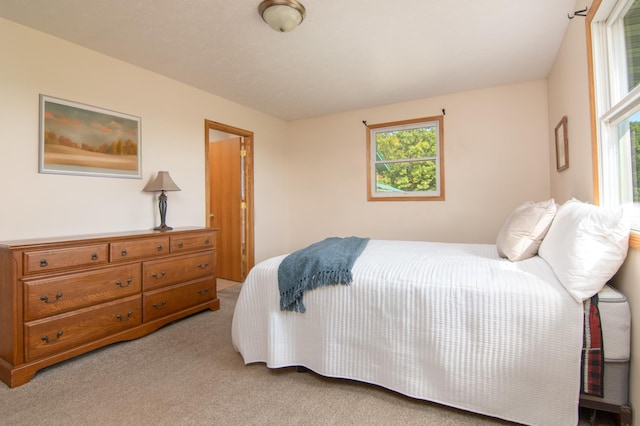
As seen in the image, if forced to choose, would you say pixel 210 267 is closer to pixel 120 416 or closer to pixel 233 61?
pixel 120 416

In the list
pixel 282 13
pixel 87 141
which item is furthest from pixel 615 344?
pixel 87 141

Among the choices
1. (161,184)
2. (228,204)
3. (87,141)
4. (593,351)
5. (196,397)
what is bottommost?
(196,397)

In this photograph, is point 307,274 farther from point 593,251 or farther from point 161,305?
point 161,305

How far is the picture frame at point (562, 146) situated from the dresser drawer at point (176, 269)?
332 cm

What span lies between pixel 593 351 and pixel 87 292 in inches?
115

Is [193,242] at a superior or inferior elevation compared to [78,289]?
superior

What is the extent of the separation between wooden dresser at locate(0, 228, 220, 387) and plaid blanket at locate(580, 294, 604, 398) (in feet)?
9.27

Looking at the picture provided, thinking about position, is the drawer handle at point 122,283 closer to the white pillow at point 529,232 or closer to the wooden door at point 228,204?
the wooden door at point 228,204

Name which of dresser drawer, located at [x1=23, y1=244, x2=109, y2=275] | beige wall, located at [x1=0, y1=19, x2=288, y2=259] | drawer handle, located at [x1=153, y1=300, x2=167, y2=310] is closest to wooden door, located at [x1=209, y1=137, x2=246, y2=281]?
beige wall, located at [x1=0, y1=19, x2=288, y2=259]

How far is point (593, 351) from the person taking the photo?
131 cm

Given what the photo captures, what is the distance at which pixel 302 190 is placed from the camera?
188 inches

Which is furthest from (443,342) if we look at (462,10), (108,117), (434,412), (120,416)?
(108,117)

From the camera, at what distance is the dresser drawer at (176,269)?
255 cm

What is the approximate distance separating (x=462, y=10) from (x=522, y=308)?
1.99 m
